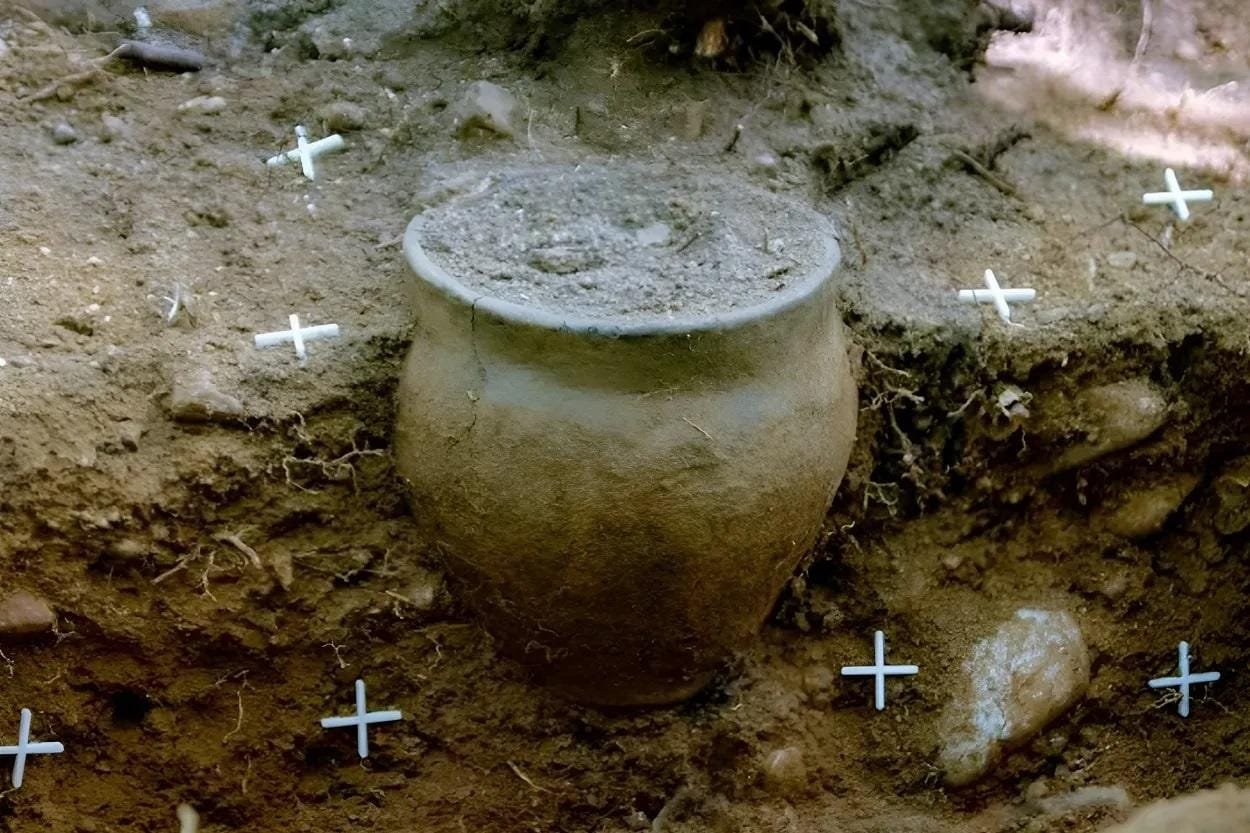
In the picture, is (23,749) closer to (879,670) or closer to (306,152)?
(306,152)

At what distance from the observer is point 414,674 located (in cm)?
247

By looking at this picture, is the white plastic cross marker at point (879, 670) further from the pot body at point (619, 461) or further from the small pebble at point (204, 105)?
the small pebble at point (204, 105)

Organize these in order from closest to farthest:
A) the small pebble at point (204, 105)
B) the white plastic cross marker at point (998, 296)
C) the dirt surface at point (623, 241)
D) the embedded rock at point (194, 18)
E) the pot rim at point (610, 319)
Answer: the pot rim at point (610, 319) → the dirt surface at point (623, 241) → the white plastic cross marker at point (998, 296) → the small pebble at point (204, 105) → the embedded rock at point (194, 18)

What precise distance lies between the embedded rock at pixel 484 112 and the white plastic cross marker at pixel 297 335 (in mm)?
Result: 564

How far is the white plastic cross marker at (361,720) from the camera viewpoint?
2441 millimetres

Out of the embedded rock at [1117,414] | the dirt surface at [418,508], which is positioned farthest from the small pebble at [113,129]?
the embedded rock at [1117,414]

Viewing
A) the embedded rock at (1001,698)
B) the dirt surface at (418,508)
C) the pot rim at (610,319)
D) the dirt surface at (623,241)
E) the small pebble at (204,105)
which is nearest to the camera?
the pot rim at (610,319)

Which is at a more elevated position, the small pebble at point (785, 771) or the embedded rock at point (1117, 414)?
the embedded rock at point (1117, 414)

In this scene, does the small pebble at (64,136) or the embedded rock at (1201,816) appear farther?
the small pebble at (64,136)

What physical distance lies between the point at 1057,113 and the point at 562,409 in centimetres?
143

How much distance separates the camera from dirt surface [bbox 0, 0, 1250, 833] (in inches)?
90.4

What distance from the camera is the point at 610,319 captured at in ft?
6.84

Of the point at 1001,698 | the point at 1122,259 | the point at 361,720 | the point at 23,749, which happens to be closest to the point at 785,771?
the point at 1001,698

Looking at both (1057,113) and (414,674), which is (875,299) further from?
(414,674)
